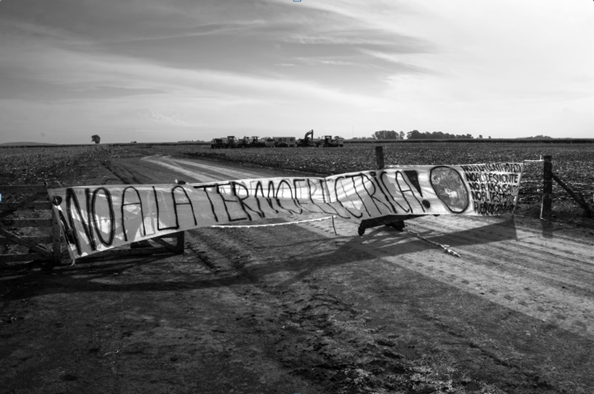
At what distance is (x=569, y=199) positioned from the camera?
13.4 meters

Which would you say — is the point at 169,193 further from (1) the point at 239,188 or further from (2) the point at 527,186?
(2) the point at 527,186

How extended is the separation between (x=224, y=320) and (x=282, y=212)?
4470 mm

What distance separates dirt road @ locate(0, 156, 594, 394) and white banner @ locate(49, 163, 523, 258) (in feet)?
2.25

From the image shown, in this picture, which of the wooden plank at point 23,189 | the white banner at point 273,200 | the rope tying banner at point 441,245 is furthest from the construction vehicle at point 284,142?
the wooden plank at point 23,189

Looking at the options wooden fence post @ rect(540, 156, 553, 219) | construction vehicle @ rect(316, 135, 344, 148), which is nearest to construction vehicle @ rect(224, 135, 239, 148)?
construction vehicle @ rect(316, 135, 344, 148)

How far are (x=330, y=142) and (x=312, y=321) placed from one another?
78442 millimetres

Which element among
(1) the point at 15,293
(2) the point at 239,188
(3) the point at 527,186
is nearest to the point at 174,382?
(1) the point at 15,293

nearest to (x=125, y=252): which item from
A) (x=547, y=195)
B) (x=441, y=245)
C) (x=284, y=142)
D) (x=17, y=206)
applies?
(x=17, y=206)

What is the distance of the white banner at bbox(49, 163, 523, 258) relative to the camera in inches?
306

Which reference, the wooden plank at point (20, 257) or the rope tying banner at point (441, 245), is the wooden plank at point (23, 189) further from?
the rope tying banner at point (441, 245)

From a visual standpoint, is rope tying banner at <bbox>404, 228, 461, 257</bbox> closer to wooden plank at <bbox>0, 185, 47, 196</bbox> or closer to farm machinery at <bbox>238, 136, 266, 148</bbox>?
wooden plank at <bbox>0, 185, 47, 196</bbox>

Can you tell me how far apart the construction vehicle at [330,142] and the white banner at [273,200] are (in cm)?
7078

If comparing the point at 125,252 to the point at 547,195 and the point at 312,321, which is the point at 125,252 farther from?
the point at 547,195

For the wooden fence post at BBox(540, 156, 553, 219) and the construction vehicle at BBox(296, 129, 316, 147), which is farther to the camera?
Result: the construction vehicle at BBox(296, 129, 316, 147)
